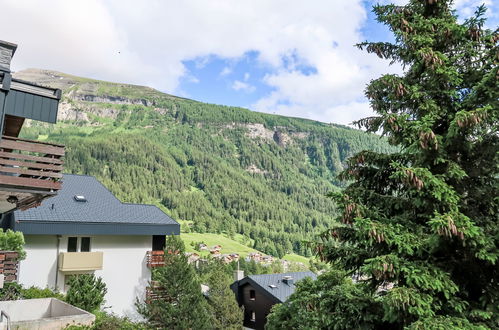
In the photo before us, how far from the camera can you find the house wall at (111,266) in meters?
21.4

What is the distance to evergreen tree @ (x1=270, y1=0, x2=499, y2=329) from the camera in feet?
23.9

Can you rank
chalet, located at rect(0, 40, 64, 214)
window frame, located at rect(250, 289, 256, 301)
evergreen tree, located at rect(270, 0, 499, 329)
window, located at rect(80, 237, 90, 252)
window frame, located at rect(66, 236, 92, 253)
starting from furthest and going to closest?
window frame, located at rect(250, 289, 256, 301) < window, located at rect(80, 237, 90, 252) < window frame, located at rect(66, 236, 92, 253) < chalet, located at rect(0, 40, 64, 214) < evergreen tree, located at rect(270, 0, 499, 329)

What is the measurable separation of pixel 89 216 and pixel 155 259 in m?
5.00

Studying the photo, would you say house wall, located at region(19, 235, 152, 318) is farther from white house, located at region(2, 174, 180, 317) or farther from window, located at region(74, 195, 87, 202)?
window, located at region(74, 195, 87, 202)

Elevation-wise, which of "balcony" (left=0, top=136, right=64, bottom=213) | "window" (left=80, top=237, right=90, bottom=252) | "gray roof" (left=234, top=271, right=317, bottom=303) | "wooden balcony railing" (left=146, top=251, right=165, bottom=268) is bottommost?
"gray roof" (left=234, top=271, right=317, bottom=303)

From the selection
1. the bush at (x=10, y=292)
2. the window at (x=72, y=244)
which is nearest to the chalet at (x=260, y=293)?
the window at (x=72, y=244)

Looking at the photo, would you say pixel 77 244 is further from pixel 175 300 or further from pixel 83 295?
pixel 175 300

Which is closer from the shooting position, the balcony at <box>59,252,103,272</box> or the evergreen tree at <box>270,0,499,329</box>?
the evergreen tree at <box>270,0,499,329</box>

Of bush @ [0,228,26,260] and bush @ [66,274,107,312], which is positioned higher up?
bush @ [0,228,26,260]

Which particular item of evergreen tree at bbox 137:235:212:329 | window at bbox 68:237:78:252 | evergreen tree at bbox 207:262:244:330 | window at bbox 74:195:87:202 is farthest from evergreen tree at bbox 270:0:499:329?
evergreen tree at bbox 207:262:244:330

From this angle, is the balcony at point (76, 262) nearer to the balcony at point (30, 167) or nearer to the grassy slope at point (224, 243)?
the balcony at point (30, 167)

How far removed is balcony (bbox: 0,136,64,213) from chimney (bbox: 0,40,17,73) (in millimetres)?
1983

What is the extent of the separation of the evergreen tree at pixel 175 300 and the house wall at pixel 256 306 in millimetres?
18165

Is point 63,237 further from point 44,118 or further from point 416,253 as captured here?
point 416,253
